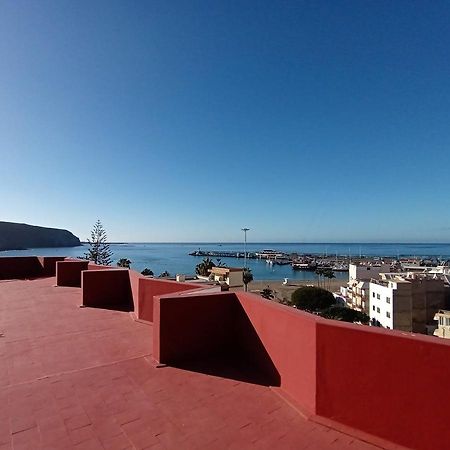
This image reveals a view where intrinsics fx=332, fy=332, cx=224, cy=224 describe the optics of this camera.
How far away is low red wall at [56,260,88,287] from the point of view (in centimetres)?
821

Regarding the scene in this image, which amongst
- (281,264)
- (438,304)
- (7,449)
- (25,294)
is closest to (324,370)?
(7,449)

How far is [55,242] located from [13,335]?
4831 inches

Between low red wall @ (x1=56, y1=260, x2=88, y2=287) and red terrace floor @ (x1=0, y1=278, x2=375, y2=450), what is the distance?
4138 mm

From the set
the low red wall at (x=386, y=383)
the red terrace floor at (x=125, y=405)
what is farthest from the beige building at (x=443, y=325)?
the low red wall at (x=386, y=383)

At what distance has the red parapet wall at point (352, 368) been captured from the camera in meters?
1.87

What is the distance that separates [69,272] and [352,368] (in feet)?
25.2

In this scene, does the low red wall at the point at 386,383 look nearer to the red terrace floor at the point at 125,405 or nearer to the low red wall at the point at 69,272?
the red terrace floor at the point at 125,405

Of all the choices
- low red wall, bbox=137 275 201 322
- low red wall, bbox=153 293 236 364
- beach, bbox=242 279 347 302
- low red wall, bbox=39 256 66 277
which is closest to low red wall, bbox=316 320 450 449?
low red wall, bbox=153 293 236 364

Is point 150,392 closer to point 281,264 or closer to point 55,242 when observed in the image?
point 281,264

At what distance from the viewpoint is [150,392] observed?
2764 millimetres

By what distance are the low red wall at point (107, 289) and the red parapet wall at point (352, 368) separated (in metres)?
3.11

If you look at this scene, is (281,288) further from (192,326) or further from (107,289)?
(192,326)

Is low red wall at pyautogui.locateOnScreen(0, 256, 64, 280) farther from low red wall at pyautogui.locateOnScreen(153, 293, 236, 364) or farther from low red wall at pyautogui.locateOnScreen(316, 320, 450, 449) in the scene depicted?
low red wall at pyautogui.locateOnScreen(316, 320, 450, 449)

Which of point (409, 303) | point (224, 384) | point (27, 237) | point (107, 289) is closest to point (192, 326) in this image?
point (224, 384)
